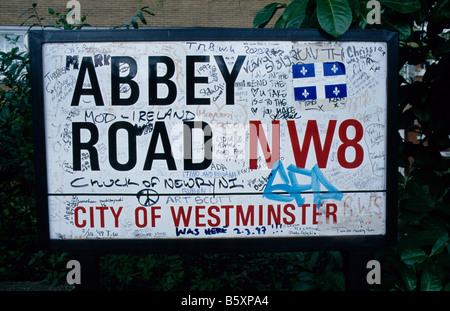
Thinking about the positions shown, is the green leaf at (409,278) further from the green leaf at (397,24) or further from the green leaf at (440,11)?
the green leaf at (440,11)

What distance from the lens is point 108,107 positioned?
227cm

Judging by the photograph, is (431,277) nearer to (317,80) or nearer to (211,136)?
(317,80)

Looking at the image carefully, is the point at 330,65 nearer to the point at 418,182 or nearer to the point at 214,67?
the point at 214,67

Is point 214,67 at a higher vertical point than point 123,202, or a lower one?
higher

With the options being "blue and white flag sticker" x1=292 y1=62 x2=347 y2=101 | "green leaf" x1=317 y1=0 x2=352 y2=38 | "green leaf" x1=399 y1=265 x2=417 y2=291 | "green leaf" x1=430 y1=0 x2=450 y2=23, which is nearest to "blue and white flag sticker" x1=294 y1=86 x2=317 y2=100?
"blue and white flag sticker" x1=292 y1=62 x2=347 y2=101

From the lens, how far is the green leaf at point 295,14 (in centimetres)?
239

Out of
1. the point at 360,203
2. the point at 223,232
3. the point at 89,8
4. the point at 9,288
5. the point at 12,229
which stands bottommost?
the point at 9,288

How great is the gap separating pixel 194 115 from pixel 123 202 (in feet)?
2.10

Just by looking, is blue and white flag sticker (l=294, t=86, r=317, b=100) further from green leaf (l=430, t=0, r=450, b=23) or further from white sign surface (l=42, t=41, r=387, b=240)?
green leaf (l=430, t=0, r=450, b=23)

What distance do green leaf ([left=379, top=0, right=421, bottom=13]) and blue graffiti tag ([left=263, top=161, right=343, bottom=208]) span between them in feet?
3.45

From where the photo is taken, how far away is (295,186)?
2.31 metres

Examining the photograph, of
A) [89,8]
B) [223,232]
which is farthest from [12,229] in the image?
[89,8]

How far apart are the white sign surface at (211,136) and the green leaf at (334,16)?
0.31 ft

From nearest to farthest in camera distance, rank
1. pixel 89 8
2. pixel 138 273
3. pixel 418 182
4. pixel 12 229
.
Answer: pixel 418 182, pixel 138 273, pixel 12 229, pixel 89 8
